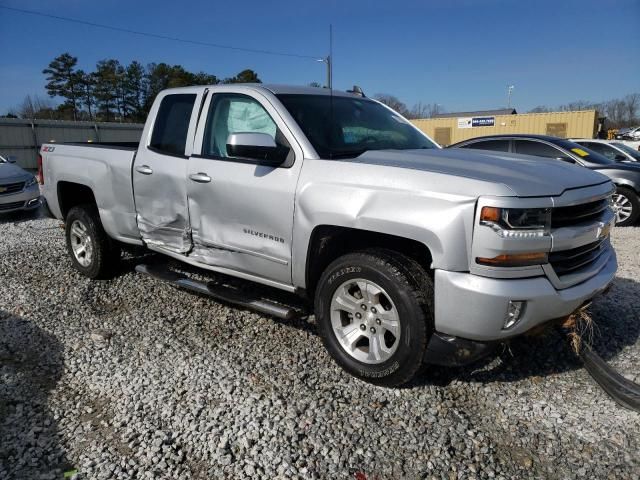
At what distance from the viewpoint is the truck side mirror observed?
132 inches

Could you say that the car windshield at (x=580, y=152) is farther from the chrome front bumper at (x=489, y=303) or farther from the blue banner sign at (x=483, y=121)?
the blue banner sign at (x=483, y=121)

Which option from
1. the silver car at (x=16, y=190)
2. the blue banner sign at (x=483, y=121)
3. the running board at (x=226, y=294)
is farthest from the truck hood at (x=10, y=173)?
the blue banner sign at (x=483, y=121)

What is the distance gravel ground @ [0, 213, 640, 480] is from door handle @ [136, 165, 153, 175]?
1255 mm

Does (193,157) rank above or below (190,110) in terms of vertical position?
below

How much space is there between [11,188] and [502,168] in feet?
33.1

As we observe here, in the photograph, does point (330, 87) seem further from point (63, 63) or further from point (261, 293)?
point (63, 63)

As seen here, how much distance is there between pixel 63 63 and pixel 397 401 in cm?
5478

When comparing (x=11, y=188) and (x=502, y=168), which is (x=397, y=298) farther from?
(x=11, y=188)

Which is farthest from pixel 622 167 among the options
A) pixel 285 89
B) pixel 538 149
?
pixel 285 89

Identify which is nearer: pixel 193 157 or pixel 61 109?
pixel 193 157

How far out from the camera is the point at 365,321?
3.25 meters

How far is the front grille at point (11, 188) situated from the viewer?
9992mm

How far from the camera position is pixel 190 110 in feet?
14.4

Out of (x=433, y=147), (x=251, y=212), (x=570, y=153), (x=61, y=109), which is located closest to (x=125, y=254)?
(x=251, y=212)
